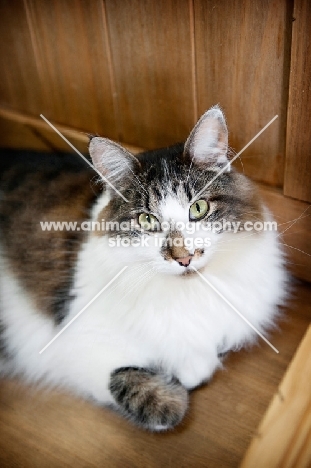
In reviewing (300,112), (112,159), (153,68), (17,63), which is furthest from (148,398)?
(17,63)

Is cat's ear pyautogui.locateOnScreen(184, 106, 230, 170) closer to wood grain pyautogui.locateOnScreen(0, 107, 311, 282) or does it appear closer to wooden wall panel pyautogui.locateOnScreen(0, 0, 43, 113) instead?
wood grain pyautogui.locateOnScreen(0, 107, 311, 282)

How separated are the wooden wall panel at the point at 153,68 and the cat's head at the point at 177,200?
1.04 feet

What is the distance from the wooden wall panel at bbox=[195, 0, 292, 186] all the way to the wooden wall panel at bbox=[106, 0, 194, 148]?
5cm

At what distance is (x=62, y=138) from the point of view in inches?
62.3

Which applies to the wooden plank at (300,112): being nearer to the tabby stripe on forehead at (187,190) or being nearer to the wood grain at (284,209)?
the wood grain at (284,209)

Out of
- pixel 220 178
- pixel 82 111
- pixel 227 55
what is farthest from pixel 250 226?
pixel 82 111

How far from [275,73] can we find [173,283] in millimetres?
517

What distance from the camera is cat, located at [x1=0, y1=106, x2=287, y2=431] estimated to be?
38.7 inches

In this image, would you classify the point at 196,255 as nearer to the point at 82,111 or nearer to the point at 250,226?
the point at 250,226

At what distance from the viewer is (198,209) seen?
0.99m

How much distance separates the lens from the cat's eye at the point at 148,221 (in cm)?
98

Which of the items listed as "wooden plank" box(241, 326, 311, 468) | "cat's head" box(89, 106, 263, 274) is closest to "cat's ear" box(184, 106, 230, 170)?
"cat's head" box(89, 106, 263, 274)

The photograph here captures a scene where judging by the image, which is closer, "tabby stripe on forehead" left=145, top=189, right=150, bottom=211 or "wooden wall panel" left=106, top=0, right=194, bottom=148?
"tabby stripe on forehead" left=145, top=189, right=150, bottom=211

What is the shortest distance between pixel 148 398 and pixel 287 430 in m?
0.29
